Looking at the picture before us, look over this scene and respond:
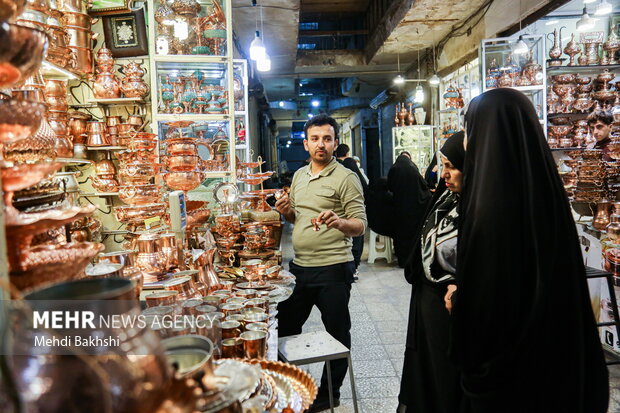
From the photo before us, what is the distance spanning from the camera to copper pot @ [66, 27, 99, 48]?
3.59m

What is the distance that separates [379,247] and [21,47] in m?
6.42

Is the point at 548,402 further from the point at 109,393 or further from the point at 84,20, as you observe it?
the point at 84,20

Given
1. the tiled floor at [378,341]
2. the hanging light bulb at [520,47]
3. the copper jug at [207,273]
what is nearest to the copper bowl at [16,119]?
the copper jug at [207,273]

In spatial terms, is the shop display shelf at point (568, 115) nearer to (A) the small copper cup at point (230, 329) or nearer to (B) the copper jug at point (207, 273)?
(B) the copper jug at point (207, 273)

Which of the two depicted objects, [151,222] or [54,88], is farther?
[54,88]

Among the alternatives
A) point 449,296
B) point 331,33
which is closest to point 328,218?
point 449,296

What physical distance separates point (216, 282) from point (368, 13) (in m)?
7.83

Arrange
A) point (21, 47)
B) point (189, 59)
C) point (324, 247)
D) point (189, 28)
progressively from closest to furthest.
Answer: point (21, 47) → point (324, 247) → point (189, 59) → point (189, 28)

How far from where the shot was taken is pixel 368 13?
838cm

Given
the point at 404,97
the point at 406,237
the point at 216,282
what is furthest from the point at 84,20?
the point at 404,97

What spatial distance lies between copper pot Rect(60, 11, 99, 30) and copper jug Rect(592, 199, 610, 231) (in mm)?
4526

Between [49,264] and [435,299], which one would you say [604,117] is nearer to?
[435,299]

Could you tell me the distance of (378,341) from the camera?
12.1 feet

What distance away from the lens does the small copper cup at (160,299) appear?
129cm
